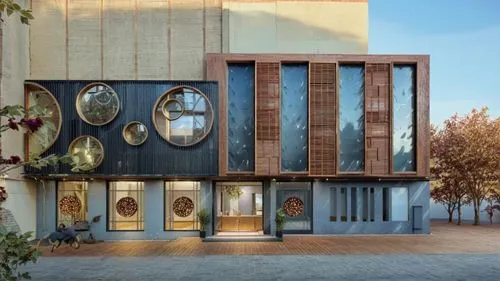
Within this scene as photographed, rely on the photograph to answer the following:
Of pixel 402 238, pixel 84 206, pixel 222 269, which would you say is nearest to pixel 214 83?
pixel 84 206

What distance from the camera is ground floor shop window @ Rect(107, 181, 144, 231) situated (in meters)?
20.4

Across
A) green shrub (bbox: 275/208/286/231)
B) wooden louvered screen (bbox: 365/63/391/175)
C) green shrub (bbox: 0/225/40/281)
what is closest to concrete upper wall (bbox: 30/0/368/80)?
wooden louvered screen (bbox: 365/63/391/175)

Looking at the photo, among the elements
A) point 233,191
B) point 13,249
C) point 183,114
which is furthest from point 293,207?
point 13,249

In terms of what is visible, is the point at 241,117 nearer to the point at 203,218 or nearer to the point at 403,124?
the point at 203,218

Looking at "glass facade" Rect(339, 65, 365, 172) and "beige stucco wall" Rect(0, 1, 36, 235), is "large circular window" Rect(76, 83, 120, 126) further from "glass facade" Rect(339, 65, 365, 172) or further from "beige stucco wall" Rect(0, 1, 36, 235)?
"glass facade" Rect(339, 65, 365, 172)

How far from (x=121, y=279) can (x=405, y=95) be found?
14.9 metres

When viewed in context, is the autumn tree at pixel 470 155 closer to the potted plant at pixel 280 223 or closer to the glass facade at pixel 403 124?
the glass facade at pixel 403 124

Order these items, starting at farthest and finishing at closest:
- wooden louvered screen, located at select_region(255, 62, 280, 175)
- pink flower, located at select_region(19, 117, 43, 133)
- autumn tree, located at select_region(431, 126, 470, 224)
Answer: autumn tree, located at select_region(431, 126, 470, 224), wooden louvered screen, located at select_region(255, 62, 280, 175), pink flower, located at select_region(19, 117, 43, 133)

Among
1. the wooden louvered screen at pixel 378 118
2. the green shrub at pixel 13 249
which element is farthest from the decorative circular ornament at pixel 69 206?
the green shrub at pixel 13 249

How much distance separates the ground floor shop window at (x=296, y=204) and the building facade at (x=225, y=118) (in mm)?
66

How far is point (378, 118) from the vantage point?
20.2 metres

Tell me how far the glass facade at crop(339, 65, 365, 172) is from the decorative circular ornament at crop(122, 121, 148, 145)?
29.0 ft

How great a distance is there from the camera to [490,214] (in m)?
27.2

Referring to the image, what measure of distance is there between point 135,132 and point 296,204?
26.5ft
